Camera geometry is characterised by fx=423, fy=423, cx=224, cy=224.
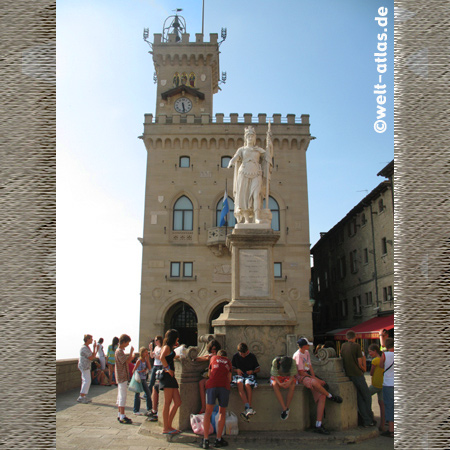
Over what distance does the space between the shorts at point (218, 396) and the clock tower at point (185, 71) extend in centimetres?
3094

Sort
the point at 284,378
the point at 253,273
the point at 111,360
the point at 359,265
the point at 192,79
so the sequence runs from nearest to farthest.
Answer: the point at 284,378
the point at 253,273
the point at 111,360
the point at 359,265
the point at 192,79

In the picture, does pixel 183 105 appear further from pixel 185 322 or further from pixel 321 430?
pixel 321 430

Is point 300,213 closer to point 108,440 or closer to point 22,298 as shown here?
point 108,440

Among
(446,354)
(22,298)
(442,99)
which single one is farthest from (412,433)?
(22,298)

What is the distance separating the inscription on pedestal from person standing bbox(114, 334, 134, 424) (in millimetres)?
2681

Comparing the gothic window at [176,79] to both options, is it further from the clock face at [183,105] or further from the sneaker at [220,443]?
the sneaker at [220,443]

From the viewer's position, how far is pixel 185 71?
118 feet

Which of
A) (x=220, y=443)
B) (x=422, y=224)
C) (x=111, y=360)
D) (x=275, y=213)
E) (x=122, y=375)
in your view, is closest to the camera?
(x=422, y=224)

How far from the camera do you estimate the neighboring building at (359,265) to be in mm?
27234

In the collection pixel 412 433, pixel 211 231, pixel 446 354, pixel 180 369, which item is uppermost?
pixel 211 231

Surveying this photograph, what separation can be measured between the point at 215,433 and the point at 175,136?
26487 mm

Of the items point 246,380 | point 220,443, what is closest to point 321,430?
point 246,380

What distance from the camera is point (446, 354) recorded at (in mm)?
2443

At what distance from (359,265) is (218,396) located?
28.2 metres
